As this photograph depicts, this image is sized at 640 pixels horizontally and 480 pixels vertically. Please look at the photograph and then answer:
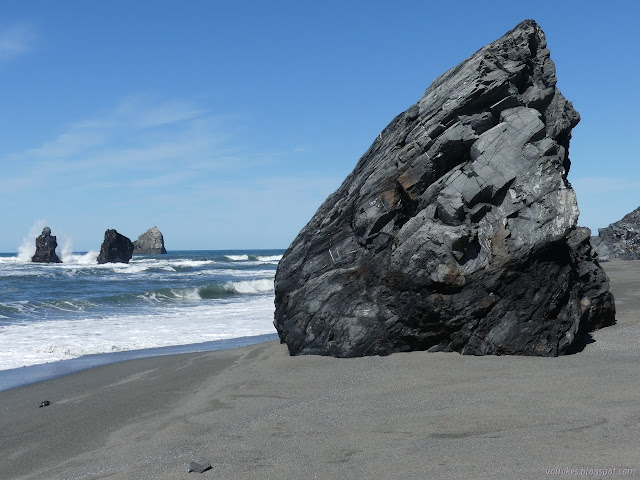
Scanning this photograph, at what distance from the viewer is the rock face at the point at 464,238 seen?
310 inches

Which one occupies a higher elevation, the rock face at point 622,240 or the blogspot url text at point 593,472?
the rock face at point 622,240

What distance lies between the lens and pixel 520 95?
29.8 feet

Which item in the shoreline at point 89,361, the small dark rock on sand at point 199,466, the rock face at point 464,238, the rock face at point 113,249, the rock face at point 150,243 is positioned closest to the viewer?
the small dark rock on sand at point 199,466

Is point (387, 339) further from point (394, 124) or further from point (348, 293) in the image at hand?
point (394, 124)

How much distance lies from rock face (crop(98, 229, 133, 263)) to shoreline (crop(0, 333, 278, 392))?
6587cm

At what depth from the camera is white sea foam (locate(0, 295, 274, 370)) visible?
12.3 m

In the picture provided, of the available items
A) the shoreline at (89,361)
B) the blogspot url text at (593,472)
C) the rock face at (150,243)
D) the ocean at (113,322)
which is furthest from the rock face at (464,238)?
the rock face at (150,243)

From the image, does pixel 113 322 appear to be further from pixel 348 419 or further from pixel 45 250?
Answer: pixel 45 250

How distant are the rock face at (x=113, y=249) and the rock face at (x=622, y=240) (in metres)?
60.3

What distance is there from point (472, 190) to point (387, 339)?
271 centimetres

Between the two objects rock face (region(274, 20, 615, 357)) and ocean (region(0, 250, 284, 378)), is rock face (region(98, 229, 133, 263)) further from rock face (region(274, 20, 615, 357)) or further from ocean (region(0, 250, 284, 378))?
rock face (region(274, 20, 615, 357))

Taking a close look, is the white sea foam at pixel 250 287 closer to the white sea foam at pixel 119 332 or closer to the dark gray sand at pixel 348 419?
the white sea foam at pixel 119 332

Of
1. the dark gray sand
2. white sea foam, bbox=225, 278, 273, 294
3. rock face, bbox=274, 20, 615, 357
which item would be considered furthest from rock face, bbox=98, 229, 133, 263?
rock face, bbox=274, 20, 615, 357

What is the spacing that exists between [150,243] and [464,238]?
407 feet
